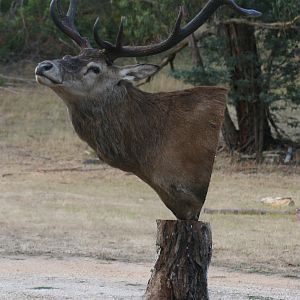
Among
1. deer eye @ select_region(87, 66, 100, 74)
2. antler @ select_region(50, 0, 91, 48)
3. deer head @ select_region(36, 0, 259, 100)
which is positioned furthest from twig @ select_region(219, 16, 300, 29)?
deer eye @ select_region(87, 66, 100, 74)

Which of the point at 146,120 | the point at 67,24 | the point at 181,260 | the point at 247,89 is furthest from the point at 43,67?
the point at 247,89

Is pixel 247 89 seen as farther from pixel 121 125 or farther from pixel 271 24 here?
pixel 121 125

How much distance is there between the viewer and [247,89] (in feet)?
71.4

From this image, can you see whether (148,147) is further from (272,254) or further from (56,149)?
(56,149)

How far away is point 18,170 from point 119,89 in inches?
576

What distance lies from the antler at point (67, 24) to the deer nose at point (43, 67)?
78cm

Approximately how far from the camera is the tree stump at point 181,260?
295 inches

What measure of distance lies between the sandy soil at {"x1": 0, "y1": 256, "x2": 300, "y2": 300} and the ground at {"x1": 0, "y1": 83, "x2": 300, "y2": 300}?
12mm

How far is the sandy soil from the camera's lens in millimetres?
9930

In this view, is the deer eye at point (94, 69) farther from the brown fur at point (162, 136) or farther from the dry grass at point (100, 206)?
the dry grass at point (100, 206)

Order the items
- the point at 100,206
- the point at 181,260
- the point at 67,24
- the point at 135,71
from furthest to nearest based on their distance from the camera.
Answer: the point at 100,206
the point at 67,24
the point at 181,260
the point at 135,71

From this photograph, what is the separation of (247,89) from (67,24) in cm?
1417

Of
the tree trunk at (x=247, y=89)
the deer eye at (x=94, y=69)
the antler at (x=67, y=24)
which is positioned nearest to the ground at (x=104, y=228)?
the tree trunk at (x=247, y=89)

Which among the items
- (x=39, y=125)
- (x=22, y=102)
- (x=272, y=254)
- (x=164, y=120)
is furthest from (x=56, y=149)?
(x=164, y=120)
